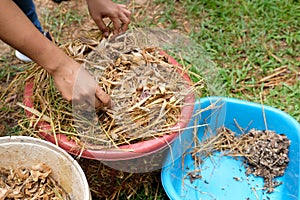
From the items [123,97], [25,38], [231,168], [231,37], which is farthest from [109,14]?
[231,37]

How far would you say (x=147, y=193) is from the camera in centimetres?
178

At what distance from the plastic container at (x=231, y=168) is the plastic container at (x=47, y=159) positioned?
1.10 feet

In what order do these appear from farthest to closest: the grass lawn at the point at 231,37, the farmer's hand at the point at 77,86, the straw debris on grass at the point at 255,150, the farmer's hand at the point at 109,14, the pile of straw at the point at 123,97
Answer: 1. the grass lawn at the point at 231,37
2. the straw debris on grass at the point at 255,150
3. the farmer's hand at the point at 109,14
4. the pile of straw at the point at 123,97
5. the farmer's hand at the point at 77,86

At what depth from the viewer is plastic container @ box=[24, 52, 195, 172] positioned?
4.72 feet

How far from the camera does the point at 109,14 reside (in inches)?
65.4

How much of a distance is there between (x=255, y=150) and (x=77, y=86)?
0.81m

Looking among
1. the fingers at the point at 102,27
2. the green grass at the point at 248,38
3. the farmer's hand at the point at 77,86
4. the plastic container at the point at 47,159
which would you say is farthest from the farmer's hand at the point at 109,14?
the green grass at the point at 248,38

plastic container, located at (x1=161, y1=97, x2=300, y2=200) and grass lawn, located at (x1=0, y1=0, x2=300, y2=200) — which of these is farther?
grass lawn, located at (x1=0, y1=0, x2=300, y2=200)

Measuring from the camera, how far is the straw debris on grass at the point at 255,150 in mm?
1805

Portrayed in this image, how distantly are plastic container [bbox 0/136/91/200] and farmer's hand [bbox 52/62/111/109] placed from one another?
0.18 metres

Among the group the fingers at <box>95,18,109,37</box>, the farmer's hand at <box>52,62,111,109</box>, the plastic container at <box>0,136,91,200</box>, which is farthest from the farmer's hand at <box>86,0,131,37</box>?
the plastic container at <box>0,136,91,200</box>

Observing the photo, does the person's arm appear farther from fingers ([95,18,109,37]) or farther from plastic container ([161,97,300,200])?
plastic container ([161,97,300,200])

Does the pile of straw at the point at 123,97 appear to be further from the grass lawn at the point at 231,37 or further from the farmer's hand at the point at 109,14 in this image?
the grass lawn at the point at 231,37

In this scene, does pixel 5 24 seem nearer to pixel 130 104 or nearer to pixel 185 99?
pixel 130 104
